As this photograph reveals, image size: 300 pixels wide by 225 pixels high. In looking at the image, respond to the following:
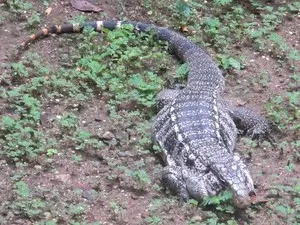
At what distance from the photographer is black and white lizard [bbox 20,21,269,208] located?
612 cm

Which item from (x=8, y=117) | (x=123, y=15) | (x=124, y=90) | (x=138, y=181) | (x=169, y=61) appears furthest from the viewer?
(x=123, y=15)

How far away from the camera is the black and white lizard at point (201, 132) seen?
6121 millimetres

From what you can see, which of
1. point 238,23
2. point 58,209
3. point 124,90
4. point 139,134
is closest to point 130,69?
point 124,90

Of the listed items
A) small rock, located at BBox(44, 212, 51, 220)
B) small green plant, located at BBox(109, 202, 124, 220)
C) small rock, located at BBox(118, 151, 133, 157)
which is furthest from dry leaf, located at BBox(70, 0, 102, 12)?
small rock, located at BBox(44, 212, 51, 220)

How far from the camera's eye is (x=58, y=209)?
19.1 feet

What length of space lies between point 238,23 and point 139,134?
2794mm

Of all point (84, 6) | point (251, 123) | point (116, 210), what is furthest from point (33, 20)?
point (116, 210)

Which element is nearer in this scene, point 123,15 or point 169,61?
point 169,61

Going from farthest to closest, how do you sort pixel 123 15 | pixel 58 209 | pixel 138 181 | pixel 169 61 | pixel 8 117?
pixel 123 15, pixel 169 61, pixel 8 117, pixel 138 181, pixel 58 209

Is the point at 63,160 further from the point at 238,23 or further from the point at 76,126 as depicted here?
the point at 238,23

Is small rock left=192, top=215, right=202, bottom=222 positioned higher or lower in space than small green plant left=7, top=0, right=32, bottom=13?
Answer: higher

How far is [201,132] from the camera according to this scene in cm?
665

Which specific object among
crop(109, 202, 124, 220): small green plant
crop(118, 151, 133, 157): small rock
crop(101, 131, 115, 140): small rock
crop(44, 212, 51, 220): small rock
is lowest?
crop(101, 131, 115, 140): small rock

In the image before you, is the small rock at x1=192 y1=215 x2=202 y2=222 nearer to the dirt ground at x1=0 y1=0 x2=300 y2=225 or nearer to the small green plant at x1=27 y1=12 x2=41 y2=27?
the dirt ground at x1=0 y1=0 x2=300 y2=225
